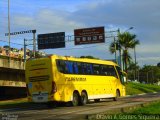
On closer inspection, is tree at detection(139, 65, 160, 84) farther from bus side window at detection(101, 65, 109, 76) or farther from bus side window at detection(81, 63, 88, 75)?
bus side window at detection(81, 63, 88, 75)

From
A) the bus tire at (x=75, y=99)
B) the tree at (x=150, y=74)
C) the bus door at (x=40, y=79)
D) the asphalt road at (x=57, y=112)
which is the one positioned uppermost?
the tree at (x=150, y=74)

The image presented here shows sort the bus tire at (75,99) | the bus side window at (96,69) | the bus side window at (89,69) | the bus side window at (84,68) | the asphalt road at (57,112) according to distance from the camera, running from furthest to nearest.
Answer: the bus side window at (96,69) → the bus side window at (89,69) → the bus side window at (84,68) → the bus tire at (75,99) → the asphalt road at (57,112)

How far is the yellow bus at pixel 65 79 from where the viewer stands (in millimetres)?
28750

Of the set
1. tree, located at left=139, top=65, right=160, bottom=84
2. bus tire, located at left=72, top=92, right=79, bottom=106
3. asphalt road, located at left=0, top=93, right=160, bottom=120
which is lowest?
asphalt road, located at left=0, top=93, right=160, bottom=120

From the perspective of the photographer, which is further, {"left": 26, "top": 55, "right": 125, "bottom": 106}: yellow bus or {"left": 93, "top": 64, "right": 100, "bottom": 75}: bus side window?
{"left": 93, "top": 64, "right": 100, "bottom": 75}: bus side window

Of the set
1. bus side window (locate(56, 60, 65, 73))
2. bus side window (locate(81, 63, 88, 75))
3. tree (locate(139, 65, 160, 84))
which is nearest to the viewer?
bus side window (locate(56, 60, 65, 73))

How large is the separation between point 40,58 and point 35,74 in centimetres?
112

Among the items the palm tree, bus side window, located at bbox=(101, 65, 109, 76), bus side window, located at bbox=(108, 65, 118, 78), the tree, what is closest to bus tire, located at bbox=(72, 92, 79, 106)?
bus side window, located at bbox=(101, 65, 109, 76)

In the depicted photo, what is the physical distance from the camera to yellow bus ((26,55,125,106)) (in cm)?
2875

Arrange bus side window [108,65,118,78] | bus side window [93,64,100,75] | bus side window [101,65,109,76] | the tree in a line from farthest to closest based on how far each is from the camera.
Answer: the tree, bus side window [108,65,118,78], bus side window [101,65,109,76], bus side window [93,64,100,75]

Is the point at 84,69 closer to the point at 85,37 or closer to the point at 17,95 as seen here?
the point at 17,95

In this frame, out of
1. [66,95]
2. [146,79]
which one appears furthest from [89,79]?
[146,79]

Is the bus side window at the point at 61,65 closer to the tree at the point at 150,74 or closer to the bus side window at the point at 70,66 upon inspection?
the bus side window at the point at 70,66

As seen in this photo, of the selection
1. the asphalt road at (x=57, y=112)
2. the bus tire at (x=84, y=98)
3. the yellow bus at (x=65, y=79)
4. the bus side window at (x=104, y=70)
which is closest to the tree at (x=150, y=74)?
the bus side window at (x=104, y=70)
